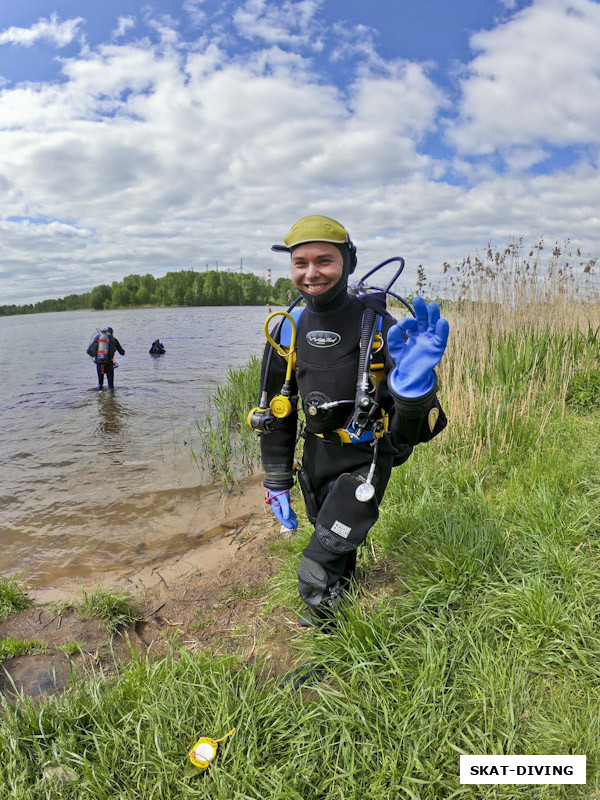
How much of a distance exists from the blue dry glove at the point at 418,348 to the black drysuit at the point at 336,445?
0.22 metres

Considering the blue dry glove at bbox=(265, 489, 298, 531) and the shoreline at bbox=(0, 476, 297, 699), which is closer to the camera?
the shoreline at bbox=(0, 476, 297, 699)

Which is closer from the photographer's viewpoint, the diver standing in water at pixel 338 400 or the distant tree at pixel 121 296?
the diver standing in water at pixel 338 400

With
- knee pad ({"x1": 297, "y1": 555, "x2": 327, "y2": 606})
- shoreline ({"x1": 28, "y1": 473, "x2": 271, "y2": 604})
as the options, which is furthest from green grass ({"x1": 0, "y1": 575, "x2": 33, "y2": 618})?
knee pad ({"x1": 297, "y1": 555, "x2": 327, "y2": 606})

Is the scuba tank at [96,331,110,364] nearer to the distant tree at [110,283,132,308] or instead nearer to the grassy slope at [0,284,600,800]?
the grassy slope at [0,284,600,800]

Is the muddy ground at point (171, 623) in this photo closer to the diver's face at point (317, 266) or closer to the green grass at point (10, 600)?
the green grass at point (10, 600)

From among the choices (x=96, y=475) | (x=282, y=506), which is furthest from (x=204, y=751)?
(x=96, y=475)

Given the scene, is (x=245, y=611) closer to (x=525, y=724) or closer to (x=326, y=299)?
(x=525, y=724)

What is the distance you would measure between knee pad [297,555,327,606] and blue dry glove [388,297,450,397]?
3.44ft

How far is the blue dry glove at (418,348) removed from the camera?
1.83 metres

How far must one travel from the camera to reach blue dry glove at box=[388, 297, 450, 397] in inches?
71.9

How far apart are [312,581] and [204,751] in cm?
83

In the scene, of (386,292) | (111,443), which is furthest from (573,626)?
(111,443)

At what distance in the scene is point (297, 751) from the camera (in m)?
1.76

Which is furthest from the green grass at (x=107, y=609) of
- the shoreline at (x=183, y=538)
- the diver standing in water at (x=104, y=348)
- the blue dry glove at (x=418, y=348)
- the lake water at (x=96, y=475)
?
the diver standing in water at (x=104, y=348)
